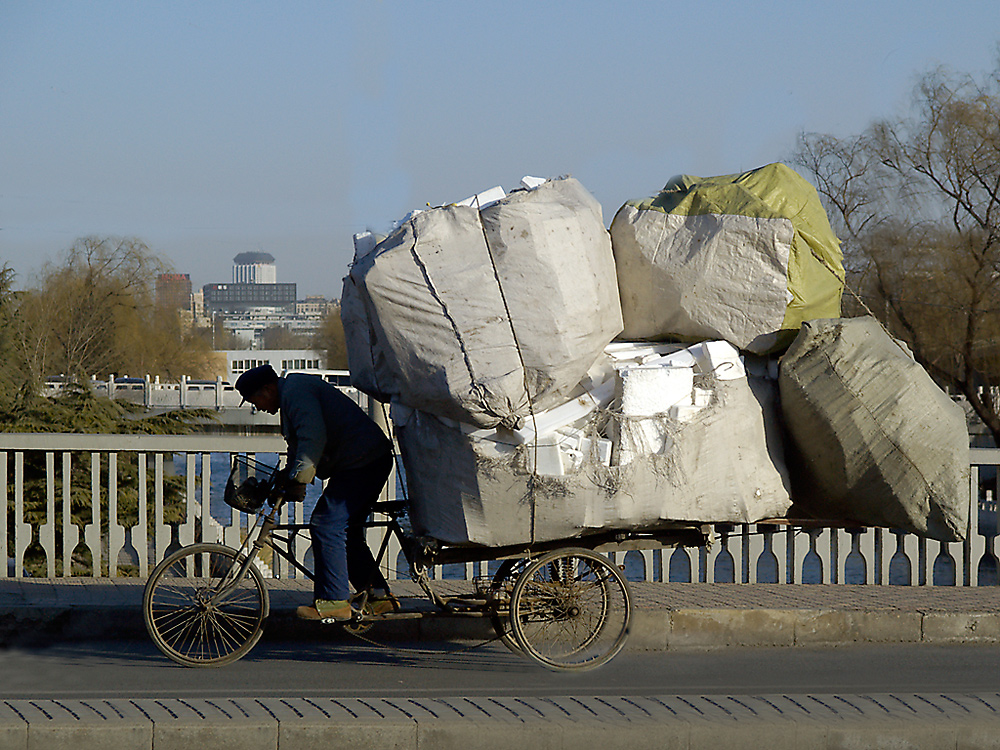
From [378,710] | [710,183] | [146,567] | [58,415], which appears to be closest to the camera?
[378,710]

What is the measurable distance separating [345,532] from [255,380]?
90cm

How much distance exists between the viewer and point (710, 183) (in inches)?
201

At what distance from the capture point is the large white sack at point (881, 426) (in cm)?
474

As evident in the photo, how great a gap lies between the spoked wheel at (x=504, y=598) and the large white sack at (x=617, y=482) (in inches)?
21.8

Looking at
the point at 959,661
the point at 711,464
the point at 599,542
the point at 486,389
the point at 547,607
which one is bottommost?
the point at 959,661

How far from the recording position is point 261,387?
540 cm

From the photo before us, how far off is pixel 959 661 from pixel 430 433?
3193 mm

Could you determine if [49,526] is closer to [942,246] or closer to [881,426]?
[881,426]

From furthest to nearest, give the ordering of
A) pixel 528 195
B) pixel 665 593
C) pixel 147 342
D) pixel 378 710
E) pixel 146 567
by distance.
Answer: pixel 147 342 < pixel 146 567 < pixel 665 593 < pixel 528 195 < pixel 378 710

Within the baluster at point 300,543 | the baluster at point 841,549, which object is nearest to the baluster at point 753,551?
the baluster at point 841,549

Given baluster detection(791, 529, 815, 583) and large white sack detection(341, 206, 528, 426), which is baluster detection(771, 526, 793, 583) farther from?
large white sack detection(341, 206, 528, 426)

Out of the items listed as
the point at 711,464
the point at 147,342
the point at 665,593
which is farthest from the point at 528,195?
the point at 147,342

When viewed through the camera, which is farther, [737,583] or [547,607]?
[737,583]

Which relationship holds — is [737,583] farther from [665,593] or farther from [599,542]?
[599,542]
